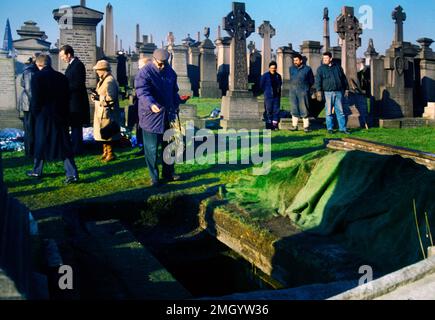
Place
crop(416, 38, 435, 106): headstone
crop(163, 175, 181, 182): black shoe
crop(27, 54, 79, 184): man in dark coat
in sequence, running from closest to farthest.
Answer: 1. crop(27, 54, 79, 184): man in dark coat
2. crop(163, 175, 181, 182): black shoe
3. crop(416, 38, 435, 106): headstone

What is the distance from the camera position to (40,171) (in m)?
7.70

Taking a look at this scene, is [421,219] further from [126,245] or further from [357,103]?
[357,103]

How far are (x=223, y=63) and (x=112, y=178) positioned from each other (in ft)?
67.3

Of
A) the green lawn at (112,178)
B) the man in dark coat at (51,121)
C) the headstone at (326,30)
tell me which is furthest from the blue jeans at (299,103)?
the headstone at (326,30)

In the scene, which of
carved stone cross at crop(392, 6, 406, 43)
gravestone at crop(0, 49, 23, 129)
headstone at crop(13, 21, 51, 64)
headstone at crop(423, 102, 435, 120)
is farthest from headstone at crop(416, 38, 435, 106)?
gravestone at crop(0, 49, 23, 129)

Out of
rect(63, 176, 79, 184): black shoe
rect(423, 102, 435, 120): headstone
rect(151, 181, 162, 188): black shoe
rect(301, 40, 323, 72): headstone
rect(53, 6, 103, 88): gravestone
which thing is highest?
rect(301, 40, 323, 72): headstone

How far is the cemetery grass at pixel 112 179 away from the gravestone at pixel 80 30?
9.50ft

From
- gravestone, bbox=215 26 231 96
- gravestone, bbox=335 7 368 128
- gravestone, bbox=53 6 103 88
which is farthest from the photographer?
gravestone, bbox=215 26 231 96

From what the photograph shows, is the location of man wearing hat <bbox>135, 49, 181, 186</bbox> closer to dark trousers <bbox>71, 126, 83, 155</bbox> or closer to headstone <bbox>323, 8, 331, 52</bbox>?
Result: dark trousers <bbox>71, 126, 83, 155</bbox>

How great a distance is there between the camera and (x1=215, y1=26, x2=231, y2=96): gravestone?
88.7ft

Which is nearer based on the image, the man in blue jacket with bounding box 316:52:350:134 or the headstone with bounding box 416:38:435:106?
the man in blue jacket with bounding box 316:52:350:134

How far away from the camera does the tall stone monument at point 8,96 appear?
13.3m

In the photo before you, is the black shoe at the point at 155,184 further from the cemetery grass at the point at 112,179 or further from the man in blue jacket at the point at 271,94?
the man in blue jacket at the point at 271,94

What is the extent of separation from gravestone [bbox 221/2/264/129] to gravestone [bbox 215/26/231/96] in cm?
1187
